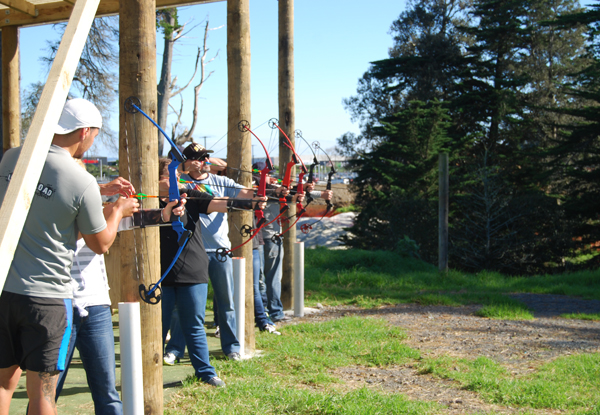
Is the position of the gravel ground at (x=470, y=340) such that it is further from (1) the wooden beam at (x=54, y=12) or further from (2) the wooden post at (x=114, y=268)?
(1) the wooden beam at (x=54, y=12)

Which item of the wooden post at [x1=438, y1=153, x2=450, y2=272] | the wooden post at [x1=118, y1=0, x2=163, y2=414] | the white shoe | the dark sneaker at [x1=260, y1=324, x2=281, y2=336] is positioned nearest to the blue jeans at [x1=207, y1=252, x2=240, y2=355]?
the white shoe

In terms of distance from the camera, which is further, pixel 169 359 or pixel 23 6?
pixel 23 6

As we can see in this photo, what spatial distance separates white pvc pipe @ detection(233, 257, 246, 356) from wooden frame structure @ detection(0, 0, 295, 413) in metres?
0.23

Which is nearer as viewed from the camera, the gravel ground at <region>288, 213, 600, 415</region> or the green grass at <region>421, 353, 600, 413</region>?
the green grass at <region>421, 353, 600, 413</region>

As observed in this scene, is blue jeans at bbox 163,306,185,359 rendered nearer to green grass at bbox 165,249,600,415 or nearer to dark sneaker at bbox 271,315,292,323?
green grass at bbox 165,249,600,415

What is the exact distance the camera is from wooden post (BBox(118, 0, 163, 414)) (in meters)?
2.99

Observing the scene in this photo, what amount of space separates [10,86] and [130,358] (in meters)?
4.80

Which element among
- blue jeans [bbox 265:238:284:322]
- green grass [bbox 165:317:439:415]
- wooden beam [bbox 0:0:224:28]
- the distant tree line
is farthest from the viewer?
the distant tree line

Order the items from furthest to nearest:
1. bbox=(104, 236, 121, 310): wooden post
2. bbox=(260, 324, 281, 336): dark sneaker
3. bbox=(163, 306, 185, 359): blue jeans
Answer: bbox=(104, 236, 121, 310): wooden post < bbox=(260, 324, 281, 336): dark sneaker < bbox=(163, 306, 185, 359): blue jeans

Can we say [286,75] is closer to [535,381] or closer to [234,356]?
[234,356]

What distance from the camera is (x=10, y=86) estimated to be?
6285 millimetres

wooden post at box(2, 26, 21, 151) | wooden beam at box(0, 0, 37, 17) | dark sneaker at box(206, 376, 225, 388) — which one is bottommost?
dark sneaker at box(206, 376, 225, 388)

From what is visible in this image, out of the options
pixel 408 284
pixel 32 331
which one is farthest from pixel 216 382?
pixel 408 284

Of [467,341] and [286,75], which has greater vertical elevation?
[286,75]
